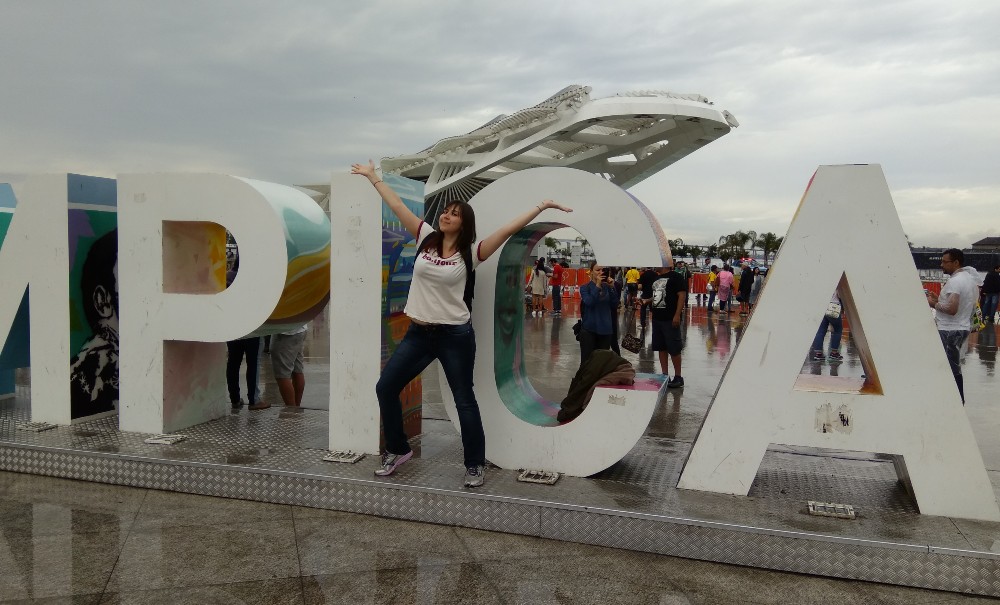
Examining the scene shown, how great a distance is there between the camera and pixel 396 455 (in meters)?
4.40

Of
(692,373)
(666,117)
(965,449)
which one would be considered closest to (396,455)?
(965,449)

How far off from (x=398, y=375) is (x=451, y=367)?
0.33 m

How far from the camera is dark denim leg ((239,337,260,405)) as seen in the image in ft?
20.7

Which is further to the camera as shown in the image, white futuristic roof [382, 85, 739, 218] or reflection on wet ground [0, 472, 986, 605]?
white futuristic roof [382, 85, 739, 218]

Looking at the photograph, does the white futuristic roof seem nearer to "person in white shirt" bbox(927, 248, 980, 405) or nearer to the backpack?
Answer: the backpack

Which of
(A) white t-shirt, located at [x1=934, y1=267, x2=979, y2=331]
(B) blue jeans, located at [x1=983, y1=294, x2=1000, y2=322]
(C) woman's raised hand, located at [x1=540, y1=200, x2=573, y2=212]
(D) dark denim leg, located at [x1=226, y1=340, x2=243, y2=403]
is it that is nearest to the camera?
(C) woman's raised hand, located at [x1=540, y1=200, x2=573, y2=212]

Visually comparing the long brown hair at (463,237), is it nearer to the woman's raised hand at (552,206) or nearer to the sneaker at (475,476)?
the woman's raised hand at (552,206)

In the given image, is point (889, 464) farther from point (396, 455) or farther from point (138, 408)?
point (138, 408)

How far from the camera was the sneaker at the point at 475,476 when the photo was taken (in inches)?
161

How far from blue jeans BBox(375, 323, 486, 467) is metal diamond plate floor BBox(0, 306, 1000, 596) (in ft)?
0.94

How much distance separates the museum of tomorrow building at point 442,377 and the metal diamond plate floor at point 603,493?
13mm

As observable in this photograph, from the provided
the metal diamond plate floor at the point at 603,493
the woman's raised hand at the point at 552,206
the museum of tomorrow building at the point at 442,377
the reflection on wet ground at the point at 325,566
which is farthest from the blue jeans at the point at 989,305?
the woman's raised hand at the point at 552,206

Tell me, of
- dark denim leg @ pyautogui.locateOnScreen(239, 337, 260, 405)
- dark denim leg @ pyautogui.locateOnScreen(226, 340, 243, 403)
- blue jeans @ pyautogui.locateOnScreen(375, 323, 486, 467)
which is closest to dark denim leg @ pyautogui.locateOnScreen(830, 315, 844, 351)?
blue jeans @ pyautogui.locateOnScreen(375, 323, 486, 467)

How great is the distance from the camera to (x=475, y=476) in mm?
4156
